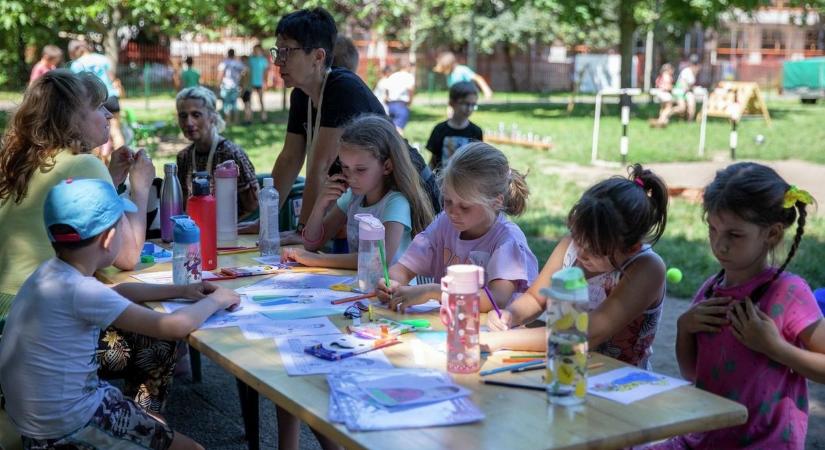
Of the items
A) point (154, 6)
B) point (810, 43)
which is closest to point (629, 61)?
point (154, 6)

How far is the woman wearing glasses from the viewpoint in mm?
4426

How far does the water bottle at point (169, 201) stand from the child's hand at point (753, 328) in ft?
8.27

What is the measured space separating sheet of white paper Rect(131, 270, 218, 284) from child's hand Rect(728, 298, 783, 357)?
1.85 meters

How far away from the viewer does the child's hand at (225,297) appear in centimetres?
300

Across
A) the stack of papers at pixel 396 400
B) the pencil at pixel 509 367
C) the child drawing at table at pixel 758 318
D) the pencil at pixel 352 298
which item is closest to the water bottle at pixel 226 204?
the pencil at pixel 352 298

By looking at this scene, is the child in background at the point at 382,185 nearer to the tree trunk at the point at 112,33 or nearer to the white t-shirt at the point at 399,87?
the white t-shirt at the point at 399,87

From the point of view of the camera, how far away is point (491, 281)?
316 centimetres

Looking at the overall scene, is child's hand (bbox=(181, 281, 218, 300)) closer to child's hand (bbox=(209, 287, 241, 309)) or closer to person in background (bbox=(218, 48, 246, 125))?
child's hand (bbox=(209, 287, 241, 309))

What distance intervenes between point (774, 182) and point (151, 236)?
2887 millimetres

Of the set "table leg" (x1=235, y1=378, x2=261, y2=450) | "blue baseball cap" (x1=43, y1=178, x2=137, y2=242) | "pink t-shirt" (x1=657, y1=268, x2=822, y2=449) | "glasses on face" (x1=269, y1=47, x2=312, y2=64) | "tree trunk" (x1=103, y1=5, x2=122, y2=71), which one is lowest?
"table leg" (x1=235, y1=378, x2=261, y2=450)

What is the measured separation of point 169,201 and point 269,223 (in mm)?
583

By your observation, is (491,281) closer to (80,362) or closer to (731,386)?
(731,386)

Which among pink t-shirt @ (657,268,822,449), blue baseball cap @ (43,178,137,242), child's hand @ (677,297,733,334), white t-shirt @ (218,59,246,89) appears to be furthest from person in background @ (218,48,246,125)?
pink t-shirt @ (657,268,822,449)

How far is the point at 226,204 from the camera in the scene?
4203 mm
